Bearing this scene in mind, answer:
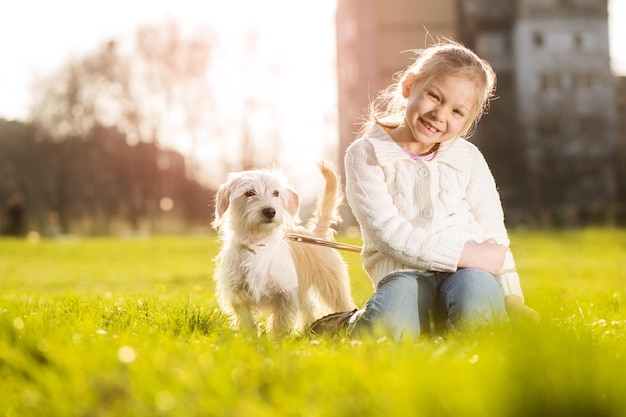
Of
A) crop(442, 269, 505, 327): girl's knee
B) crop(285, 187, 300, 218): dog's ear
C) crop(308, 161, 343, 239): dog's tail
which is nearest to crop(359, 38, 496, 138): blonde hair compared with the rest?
crop(285, 187, 300, 218): dog's ear

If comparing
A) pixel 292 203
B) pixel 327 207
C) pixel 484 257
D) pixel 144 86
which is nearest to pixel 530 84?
pixel 144 86

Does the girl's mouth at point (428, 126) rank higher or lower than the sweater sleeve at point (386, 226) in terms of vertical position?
higher

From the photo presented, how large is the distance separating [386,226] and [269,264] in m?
0.80

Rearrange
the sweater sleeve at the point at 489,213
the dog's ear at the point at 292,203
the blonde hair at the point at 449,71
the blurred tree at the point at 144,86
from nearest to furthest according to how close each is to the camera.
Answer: the blonde hair at the point at 449,71, the sweater sleeve at the point at 489,213, the dog's ear at the point at 292,203, the blurred tree at the point at 144,86

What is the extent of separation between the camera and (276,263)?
4.53 m

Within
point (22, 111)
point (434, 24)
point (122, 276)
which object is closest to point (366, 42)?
point (434, 24)

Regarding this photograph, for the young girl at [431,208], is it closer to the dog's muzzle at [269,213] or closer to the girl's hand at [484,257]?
the girl's hand at [484,257]

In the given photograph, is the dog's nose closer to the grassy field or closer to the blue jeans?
the blue jeans

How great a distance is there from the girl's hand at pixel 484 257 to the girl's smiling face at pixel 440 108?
675 mm

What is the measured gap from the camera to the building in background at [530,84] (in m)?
47.8

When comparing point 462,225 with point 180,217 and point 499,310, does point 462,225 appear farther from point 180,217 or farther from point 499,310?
point 180,217

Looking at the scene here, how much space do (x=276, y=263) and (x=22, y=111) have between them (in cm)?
4248

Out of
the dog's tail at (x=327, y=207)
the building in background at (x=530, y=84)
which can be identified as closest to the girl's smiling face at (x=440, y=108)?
the dog's tail at (x=327, y=207)

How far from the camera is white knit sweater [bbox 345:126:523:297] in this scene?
414 cm
